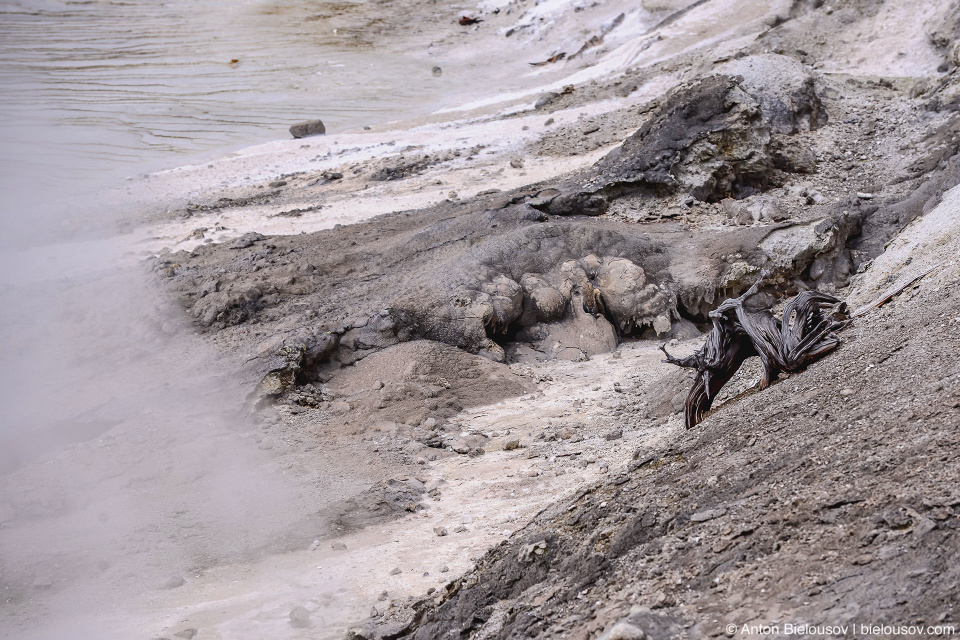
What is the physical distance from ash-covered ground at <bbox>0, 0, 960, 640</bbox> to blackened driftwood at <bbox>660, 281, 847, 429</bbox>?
0.15m

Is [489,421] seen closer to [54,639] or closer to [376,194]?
[54,639]

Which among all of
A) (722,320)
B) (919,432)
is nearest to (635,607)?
(919,432)

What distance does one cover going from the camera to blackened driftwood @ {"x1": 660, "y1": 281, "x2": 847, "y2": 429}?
340 centimetres

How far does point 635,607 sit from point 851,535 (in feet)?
1.92

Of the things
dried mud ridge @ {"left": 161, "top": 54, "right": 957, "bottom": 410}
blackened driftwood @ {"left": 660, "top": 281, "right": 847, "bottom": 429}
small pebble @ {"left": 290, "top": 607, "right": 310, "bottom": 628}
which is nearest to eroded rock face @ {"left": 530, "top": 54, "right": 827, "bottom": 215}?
dried mud ridge @ {"left": 161, "top": 54, "right": 957, "bottom": 410}

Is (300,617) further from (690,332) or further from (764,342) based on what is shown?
(690,332)

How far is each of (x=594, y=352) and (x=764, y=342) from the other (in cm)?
275

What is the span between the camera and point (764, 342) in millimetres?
3447

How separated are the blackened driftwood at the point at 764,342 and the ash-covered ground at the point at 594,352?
0.48ft

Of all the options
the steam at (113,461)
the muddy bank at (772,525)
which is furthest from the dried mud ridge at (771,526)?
the steam at (113,461)

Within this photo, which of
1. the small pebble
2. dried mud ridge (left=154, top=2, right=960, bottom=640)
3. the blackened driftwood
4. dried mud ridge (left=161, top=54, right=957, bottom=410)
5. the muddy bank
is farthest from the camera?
dried mud ridge (left=161, top=54, right=957, bottom=410)

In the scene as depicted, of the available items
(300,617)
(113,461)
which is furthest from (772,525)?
(113,461)

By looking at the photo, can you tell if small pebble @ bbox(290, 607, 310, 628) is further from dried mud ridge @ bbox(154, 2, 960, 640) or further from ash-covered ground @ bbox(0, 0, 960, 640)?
dried mud ridge @ bbox(154, 2, 960, 640)

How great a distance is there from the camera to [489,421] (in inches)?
202
